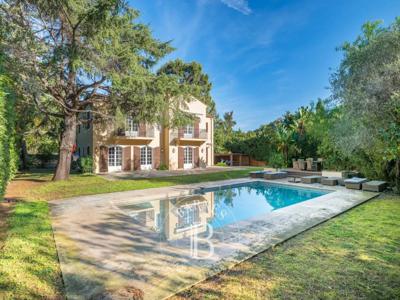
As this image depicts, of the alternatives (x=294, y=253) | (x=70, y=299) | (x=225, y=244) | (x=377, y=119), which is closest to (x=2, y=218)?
(x=70, y=299)

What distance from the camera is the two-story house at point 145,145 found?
2128 cm

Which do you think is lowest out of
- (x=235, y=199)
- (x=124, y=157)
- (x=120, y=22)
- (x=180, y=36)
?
(x=235, y=199)

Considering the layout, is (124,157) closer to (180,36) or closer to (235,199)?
(180,36)

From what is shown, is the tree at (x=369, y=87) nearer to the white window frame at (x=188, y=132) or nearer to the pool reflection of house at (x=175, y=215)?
the pool reflection of house at (x=175, y=215)

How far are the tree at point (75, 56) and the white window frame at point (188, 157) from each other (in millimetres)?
10191

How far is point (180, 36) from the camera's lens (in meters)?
18.3

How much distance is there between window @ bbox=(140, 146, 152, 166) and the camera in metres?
23.6

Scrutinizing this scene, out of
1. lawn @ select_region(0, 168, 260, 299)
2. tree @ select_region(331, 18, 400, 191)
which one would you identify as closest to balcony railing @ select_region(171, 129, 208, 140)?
tree @ select_region(331, 18, 400, 191)

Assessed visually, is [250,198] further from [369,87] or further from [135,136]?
[135,136]

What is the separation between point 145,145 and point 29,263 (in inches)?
790

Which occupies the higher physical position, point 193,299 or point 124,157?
point 124,157

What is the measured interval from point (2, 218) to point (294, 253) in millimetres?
8136

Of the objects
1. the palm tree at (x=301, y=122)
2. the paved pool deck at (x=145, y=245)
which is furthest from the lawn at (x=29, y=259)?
the palm tree at (x=301, y=122)

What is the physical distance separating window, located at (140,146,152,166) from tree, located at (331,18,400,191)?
1822 centimetres
